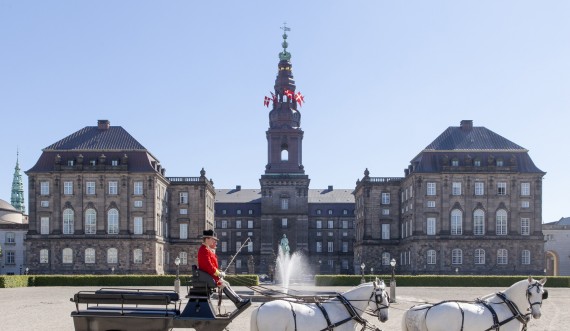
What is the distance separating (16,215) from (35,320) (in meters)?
88.5

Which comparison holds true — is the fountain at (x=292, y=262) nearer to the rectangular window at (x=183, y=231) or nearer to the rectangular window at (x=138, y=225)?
the rectangular window at (x=183, y=231)

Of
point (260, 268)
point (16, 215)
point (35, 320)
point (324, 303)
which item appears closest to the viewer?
point (324, 303)

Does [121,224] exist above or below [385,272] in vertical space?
above

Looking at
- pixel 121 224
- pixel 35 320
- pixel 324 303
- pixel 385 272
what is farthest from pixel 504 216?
pixel 324 303

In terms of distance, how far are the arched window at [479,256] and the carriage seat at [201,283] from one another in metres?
66.4

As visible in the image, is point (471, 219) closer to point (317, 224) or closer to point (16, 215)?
point (317, 224)

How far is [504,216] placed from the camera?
254 feet

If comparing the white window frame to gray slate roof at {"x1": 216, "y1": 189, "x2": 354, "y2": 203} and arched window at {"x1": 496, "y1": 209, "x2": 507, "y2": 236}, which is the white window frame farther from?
gray slate roof at {"x1": 216, "y1": 189, "x2": 354, "y2": 203}

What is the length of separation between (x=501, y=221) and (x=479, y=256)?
4.54 meters

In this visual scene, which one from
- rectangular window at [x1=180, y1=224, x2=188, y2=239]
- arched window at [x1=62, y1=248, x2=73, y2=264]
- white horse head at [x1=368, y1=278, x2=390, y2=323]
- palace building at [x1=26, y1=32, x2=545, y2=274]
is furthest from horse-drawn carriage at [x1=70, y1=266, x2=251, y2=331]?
rectangular window at [x1=180, y1=224, x2=188, y2=239]

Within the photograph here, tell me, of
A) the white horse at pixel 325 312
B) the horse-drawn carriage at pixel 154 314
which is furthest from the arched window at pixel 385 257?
the horse-drawn carriage at pixel 154 314

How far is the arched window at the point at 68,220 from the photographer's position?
257 feet

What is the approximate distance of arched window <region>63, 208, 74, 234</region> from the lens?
78.2 m

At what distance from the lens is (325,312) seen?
14016mm
